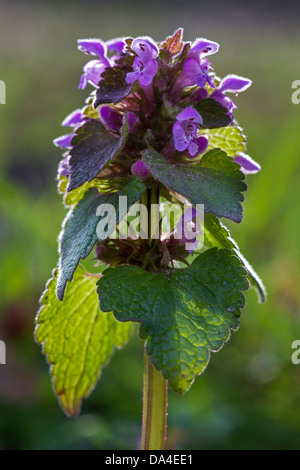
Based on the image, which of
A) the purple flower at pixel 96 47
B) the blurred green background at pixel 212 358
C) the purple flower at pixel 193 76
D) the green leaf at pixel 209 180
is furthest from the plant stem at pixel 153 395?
the blurred green background at pixel 212 358

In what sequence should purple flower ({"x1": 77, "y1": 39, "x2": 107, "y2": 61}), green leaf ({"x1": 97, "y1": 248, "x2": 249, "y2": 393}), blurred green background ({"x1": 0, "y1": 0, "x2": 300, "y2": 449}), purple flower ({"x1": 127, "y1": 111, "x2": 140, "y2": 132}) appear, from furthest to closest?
blurred green background ({"x1": 0, "y1": 0, "x2": 300, "y2": 449}) < purple flower ({"x1": 77, "y1": 39, "x2": 107, "y2": 61}) < purple flower ({"x1": 127, "y1": 111, "x2": 140, "y2": 132}) < green leaf ({"x1": 97, "y1": 248, "x2": 249, "y2": 393})

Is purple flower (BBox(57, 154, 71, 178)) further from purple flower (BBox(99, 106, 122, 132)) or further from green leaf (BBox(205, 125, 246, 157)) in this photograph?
green leaf (BBox(205, 125, 246, 157))

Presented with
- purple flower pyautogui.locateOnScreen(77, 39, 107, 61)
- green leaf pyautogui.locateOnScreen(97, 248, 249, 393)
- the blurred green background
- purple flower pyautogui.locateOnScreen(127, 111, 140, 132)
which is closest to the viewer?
green leaf pyautogui.locateOnScreen(97, 248, 249, 393)

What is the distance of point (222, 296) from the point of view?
3.86 feet

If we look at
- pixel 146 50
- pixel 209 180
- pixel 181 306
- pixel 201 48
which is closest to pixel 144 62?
pixel 146 50

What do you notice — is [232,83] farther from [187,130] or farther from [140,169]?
[140,169]

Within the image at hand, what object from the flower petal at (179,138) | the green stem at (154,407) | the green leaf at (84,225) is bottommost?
the green stem at (154,407)

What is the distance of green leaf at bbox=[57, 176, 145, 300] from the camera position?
44.0 inches

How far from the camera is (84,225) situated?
3.97 ft

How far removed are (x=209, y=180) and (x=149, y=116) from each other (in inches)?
7.4

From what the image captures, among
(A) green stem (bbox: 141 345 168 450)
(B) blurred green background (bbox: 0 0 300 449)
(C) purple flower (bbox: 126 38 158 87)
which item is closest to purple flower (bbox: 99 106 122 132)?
(C) purple flower (bbox: 126 38 158 87)

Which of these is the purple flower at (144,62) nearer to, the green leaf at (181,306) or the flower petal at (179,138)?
the flower petal at (179,138)

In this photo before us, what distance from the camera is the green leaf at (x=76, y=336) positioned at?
4.59ft
